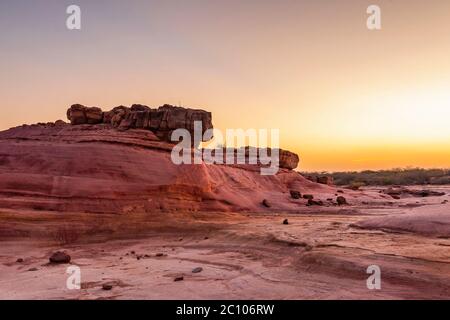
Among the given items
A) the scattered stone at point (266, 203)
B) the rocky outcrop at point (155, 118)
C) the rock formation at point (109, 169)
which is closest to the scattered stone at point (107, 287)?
the rock formation at point (109, 169)

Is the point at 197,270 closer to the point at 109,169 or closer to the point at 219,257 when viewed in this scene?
the point at 219,257

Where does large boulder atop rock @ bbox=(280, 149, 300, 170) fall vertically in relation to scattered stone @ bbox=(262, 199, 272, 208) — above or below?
above

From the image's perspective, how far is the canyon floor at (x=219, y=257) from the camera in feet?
20.2

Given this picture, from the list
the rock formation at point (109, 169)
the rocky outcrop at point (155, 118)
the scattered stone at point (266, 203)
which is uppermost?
the rocky outcrop at point (155, 118)

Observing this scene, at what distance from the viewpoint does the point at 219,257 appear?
29.3 ft

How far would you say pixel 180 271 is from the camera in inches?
300

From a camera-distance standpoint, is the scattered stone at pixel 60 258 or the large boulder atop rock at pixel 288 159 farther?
the large boulder atop rock at pixel 288 159

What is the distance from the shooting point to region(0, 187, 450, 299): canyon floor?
242 inches

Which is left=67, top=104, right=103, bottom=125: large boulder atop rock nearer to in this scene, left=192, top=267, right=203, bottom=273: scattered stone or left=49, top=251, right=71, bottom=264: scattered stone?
left=49, top=251, right=71, bottom=264: scattered stone

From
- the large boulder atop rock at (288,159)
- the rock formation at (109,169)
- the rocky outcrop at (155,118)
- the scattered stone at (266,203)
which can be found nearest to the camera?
the rock formation at (109,169)

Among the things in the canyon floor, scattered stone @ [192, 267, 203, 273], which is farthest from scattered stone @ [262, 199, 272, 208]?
scattered stone @ [192, 267, 203, 273]

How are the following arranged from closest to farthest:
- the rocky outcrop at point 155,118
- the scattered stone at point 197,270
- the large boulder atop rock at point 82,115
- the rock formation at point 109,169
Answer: the scattered stone at point 197,270 → the rock formation at point 109,169 → the rocky outcrop at point 155,118 → the large boulder atop rock at point 82,115

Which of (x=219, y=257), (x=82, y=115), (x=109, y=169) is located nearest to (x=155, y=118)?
(x=82, y=115)

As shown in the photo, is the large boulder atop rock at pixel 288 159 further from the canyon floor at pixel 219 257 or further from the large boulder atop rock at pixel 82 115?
the canyon floor at pixel 219 257
